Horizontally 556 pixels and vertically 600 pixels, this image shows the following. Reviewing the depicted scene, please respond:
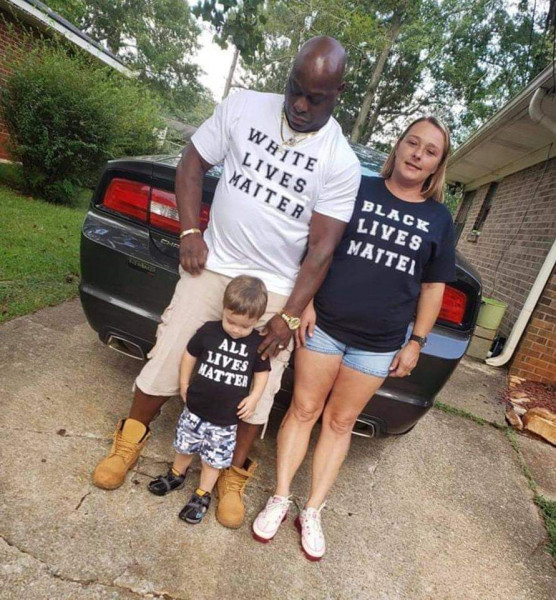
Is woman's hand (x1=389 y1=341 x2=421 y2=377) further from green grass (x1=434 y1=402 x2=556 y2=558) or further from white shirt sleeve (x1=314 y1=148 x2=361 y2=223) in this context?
green grass (x1=434 y1=402 x2=556 y2=558)

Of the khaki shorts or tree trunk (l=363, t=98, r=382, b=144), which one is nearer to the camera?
the khaki shorts

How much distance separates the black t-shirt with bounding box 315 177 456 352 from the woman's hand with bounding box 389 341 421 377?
127 millimetres

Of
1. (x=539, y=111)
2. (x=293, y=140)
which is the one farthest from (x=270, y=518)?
(x=539, y=111)

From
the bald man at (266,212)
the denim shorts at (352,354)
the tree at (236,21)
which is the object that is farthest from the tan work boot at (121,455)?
the tree at (236,21)

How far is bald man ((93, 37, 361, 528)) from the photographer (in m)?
1.51

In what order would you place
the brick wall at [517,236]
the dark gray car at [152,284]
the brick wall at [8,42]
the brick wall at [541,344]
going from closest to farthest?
the dark gray car at [152,284] → the brick wall at [541,344] → the brick wall at [517,236] → the brick wall at [8,42]

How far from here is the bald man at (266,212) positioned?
59.3 inches

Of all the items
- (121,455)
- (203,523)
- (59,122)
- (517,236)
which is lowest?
(203,523)

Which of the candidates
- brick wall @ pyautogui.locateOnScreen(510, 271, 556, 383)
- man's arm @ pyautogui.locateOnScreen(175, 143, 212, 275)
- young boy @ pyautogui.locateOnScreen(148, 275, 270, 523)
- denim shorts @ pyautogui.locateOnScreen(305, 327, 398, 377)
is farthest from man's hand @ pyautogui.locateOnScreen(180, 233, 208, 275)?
brick wall @ pyautogui.locateOnScreen(510, 271, 556, 383)

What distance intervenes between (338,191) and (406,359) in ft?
2.49

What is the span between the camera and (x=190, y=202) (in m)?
1.67

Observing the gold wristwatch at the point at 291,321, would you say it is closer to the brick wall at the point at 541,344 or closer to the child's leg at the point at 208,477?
the child's leg at the point at 208,477

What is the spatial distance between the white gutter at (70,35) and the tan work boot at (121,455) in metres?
8.60

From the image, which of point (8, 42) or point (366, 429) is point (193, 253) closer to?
point (366, 429)
